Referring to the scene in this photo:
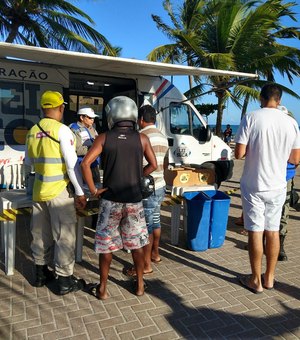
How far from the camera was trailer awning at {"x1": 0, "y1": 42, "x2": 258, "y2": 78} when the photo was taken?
453cm

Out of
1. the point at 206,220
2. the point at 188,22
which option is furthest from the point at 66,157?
the point at 188,22

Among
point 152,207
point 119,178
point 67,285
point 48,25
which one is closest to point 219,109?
point 48,25

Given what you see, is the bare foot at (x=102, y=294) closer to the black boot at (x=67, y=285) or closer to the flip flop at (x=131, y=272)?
the black boot at (x=67, y=285)

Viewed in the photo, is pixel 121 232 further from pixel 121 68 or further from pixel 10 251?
pixel 121 68

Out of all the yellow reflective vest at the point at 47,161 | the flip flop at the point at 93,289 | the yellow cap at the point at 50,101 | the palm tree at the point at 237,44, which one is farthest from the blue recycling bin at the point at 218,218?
the palm tree at the point at 237,44

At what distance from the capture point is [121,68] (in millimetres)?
6055

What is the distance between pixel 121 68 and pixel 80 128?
1.95 meters

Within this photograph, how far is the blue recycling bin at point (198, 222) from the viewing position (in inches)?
180

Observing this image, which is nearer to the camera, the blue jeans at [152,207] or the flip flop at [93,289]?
the flip flop at [93,289]

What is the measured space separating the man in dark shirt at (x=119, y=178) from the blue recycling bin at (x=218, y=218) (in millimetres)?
1624

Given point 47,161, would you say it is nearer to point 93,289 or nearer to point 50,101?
point 50,101

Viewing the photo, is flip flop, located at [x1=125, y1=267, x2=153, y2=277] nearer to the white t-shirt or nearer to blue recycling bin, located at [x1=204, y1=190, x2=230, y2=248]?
blue recycling bin, located at [x1=204, y1=190, x2=230, y2=248]

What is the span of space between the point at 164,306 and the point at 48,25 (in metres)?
11.9

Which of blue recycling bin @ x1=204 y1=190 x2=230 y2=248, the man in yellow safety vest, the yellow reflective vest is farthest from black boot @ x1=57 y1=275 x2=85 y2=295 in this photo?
blue recycling bin @ x1=204 y1=190 x2=230 y2=248
